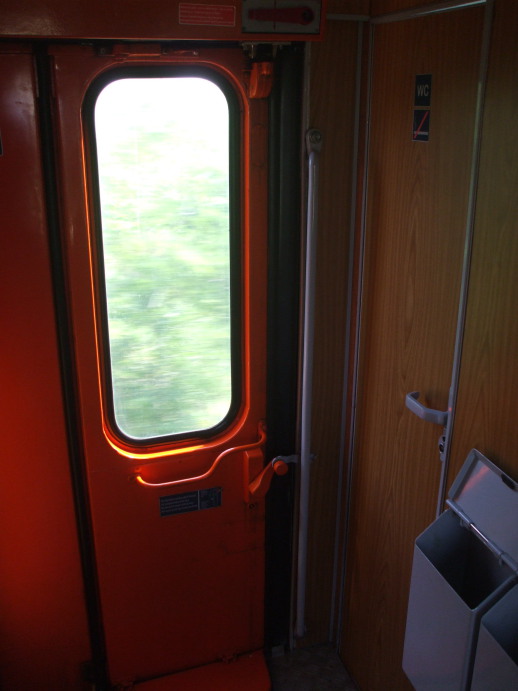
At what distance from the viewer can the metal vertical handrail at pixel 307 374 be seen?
7.55ft

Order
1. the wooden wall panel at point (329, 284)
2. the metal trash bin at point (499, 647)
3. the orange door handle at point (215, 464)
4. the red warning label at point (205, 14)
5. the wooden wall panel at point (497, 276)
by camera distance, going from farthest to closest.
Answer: the orange door handle at point (215, 464) < the wooden wall panel at point (329, 284) < the red warning label at point (205, 14) < the wooden wall panel at point (497, 276) < the metal trash bin at point (499, 647)

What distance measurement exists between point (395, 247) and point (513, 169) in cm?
64

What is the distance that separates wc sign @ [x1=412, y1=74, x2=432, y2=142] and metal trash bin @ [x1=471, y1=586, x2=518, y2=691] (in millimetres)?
1408

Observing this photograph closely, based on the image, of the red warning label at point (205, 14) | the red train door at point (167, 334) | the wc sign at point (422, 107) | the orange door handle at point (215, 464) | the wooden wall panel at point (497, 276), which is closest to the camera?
the wooden wall panel at point (497, 276)

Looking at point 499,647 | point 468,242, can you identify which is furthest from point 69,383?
point 499,647

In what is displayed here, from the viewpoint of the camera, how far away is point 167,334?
241cm

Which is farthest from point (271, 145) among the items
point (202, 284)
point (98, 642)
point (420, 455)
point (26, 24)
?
point (98, 642)

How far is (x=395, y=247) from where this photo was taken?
2.24 metres

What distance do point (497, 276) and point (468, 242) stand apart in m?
0.16

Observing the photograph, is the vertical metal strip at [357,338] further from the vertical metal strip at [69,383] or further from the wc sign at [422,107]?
the vertical metal strip at [69,383]

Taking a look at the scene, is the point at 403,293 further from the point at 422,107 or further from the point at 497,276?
the point at 422,107

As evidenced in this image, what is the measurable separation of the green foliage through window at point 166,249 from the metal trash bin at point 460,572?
1.06 meters

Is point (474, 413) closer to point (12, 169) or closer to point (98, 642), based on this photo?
point (12, 169)

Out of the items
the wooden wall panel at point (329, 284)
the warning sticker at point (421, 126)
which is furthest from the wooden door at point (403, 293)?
the wooden wall panel at point (329, 284)
